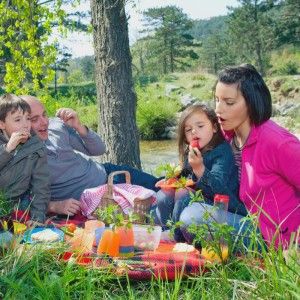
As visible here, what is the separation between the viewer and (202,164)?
302cm

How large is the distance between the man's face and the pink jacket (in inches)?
61.0

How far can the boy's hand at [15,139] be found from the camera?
11.3ft

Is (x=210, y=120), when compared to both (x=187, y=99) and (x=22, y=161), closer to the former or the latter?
(x=22, y=161)

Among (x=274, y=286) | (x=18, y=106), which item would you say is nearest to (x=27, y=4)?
(x=18, y=106)

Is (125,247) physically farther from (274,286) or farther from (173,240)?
(274,286)

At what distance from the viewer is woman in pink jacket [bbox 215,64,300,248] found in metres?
2.80

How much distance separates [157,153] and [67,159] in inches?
308

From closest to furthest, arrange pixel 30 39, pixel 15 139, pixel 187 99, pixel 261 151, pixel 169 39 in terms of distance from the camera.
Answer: pixel 261 151, pixel 15 139, pixel 30 39, pixel 187 99, pixel 169 39

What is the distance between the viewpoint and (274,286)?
205 centimetres

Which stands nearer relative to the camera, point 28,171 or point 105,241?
point 105,241

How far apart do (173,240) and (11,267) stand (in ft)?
3.33

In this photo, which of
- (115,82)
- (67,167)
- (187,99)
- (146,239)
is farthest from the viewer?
(187,99)

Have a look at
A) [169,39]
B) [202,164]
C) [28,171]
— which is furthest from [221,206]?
[169,39]


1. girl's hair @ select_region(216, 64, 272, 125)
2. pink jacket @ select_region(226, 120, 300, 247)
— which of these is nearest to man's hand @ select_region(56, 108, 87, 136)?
girl's hair @ select_region(216, 64, 272, 125)
